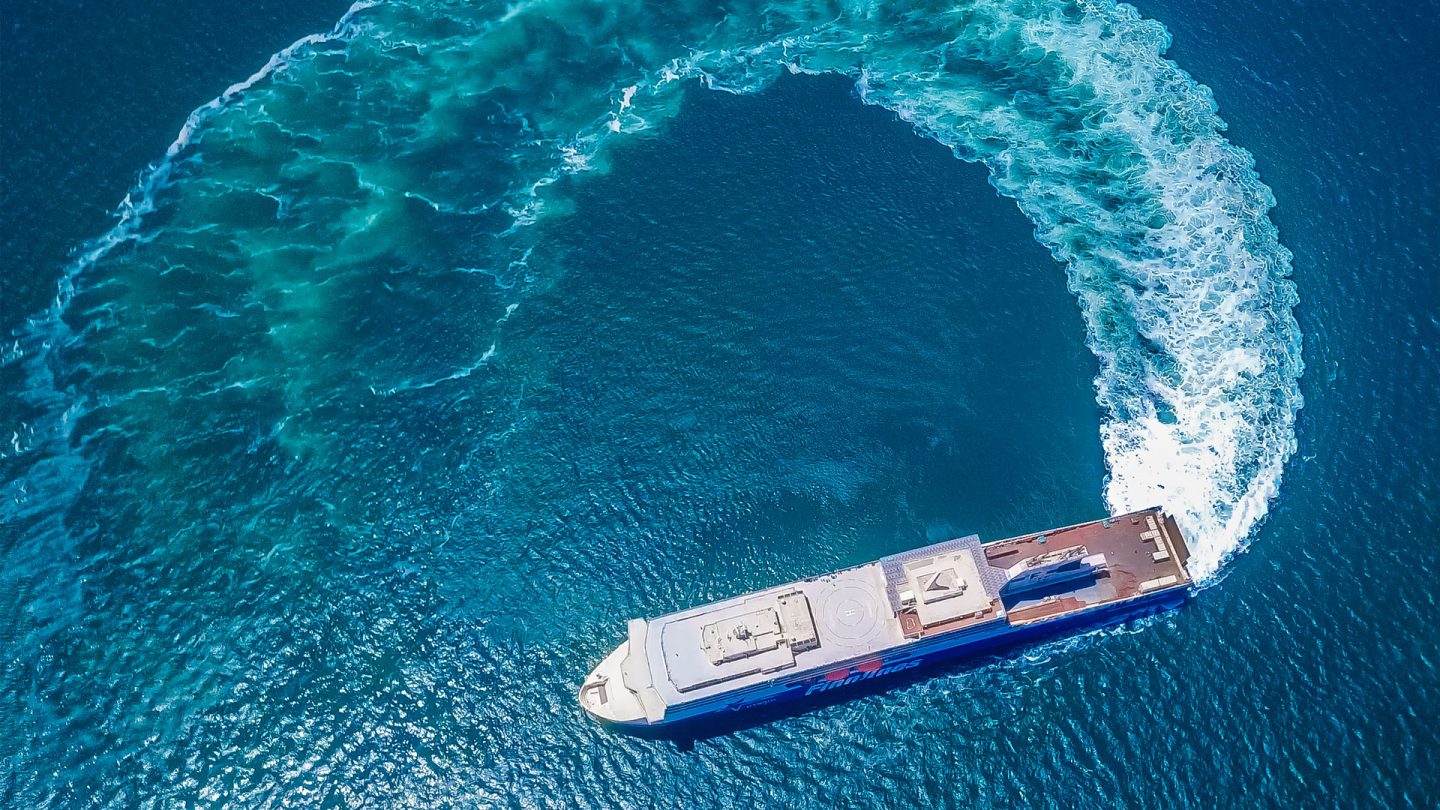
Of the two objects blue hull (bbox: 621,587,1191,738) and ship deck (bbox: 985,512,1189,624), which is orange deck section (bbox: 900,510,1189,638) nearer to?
ship deck (bbox: 985,512,1189,624)

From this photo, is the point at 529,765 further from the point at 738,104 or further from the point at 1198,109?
the point at 1198,109

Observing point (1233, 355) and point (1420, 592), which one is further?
point (1233, 355)

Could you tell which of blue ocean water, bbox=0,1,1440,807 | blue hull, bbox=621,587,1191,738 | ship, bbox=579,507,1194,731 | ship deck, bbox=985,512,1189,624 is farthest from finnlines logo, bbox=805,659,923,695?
ship deck, bbox=985,512,1189,624

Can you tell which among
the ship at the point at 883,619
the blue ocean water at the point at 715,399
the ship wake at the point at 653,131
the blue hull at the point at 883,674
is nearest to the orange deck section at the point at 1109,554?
the ship at the point at 883,619

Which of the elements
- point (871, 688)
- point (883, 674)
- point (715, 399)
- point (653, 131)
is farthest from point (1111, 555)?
point (653, 131)

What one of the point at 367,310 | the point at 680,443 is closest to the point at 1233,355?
the point at 680,443

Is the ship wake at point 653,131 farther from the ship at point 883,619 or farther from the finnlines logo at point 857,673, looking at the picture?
the finnlines logo at point 857,673
